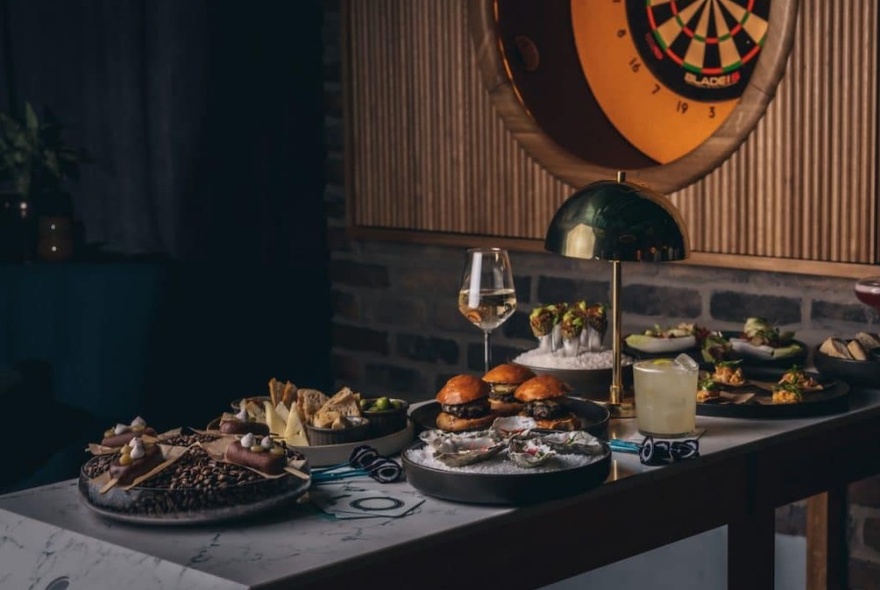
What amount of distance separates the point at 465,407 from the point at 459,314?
57.8 inches

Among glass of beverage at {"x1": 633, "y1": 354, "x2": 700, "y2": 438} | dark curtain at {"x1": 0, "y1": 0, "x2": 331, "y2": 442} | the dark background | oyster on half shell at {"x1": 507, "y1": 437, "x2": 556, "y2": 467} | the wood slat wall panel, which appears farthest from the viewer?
dark curtain at {"x1": 0, "y1": 0, "x2": 331, "y2": 442}

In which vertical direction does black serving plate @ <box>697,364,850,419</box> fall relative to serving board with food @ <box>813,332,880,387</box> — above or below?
below

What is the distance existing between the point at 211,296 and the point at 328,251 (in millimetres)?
380

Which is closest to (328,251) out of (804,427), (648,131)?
(648,131)

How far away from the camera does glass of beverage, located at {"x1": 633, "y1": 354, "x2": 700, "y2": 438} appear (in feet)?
7.00

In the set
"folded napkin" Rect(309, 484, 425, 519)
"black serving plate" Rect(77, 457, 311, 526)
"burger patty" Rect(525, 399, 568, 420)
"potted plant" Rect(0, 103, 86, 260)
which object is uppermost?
"potted plant" Rect(0, 103, 86, 260)

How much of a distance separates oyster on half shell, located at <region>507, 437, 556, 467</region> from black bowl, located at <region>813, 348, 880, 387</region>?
0.83 m

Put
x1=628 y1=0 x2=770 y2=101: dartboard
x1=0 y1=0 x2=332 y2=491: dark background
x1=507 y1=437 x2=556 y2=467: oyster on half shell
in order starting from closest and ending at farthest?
x1=507 y1=437 x2=556 y2=467: oyster on half shell < x1=628 y1=0 x2=770 y2=101: dartboard < x1=0 y1=0 x2=332 y2=491: dark background

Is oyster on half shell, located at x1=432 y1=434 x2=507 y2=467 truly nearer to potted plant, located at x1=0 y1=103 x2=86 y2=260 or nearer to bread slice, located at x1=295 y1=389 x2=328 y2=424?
bread slice, located at x1=295 y1=389 x2=328 y2=424

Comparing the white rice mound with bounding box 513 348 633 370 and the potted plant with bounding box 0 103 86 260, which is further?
the potted plant with bounding box 0 103 86 260

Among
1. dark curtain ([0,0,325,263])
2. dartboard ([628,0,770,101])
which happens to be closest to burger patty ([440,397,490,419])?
dartboard ([628,0,770,101])

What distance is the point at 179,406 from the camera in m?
3.57

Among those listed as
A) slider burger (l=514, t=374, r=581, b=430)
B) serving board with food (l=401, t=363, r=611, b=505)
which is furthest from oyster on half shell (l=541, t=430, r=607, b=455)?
slider burger (l=514, t=374, r=581, b=430)

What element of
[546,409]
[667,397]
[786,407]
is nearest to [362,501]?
[546,409]
